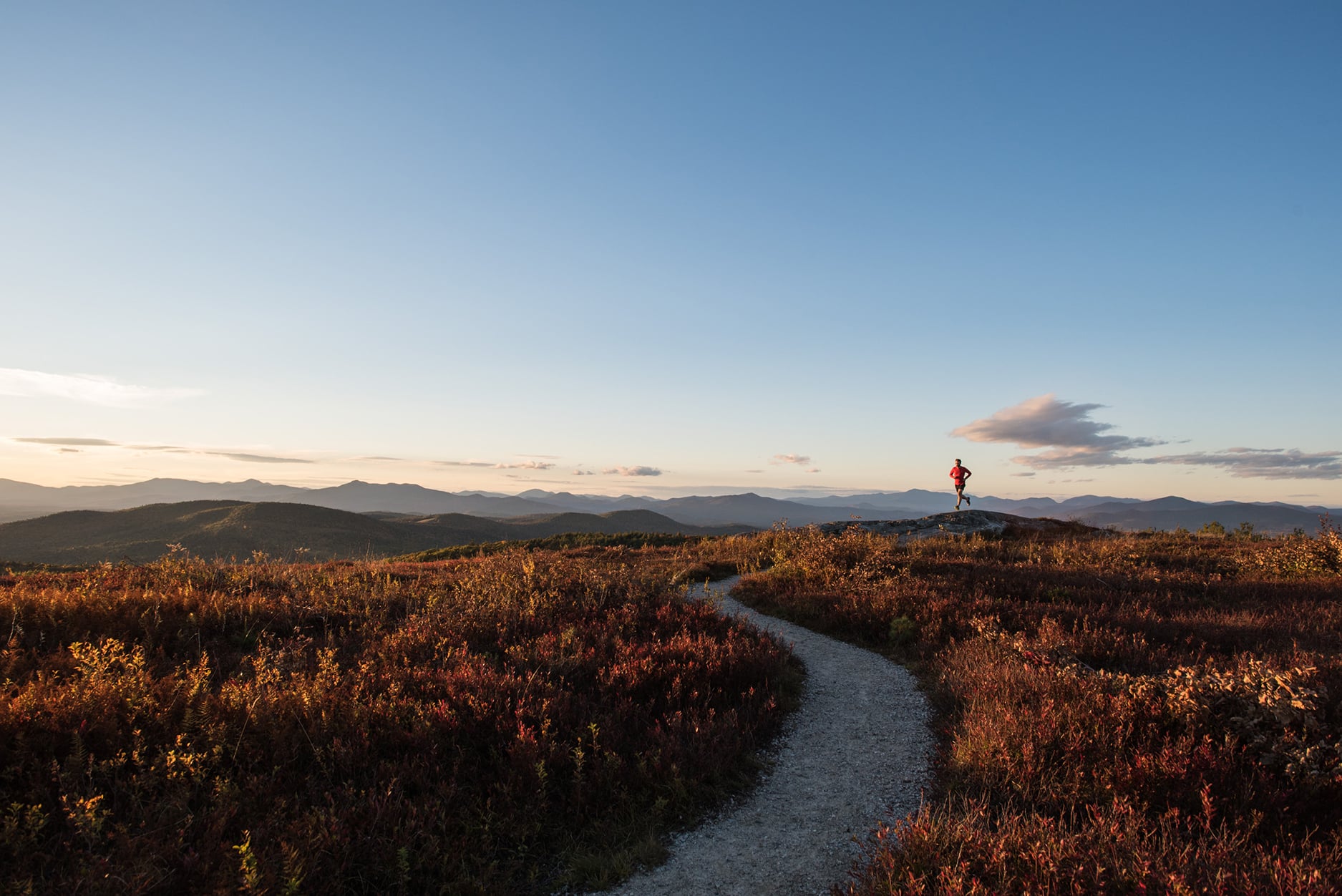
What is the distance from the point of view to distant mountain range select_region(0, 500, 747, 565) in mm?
37500

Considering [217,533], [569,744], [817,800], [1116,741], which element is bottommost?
[217,533]

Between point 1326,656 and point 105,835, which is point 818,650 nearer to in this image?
point 1326,656

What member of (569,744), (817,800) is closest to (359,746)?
(569,744)

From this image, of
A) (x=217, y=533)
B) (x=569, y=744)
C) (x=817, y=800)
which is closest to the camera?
(x=817, y=800)

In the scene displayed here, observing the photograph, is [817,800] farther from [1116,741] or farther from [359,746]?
[359,746]

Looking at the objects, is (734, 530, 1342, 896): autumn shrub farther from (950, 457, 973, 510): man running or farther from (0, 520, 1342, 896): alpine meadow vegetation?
(950, 457, 973, 510): man running

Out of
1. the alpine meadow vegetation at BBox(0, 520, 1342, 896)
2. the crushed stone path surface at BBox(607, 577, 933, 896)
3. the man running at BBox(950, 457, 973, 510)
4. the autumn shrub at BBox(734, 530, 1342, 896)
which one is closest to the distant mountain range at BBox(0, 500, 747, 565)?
the man running at BBox(950, 457, 973, 510)

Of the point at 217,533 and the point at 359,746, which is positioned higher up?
the point at 359,746

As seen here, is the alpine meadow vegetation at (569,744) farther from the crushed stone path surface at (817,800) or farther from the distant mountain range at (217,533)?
the distant mountain range at (217,533)

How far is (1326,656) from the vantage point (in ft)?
24.6

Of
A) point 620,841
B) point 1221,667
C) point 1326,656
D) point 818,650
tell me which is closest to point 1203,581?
point 1326,656

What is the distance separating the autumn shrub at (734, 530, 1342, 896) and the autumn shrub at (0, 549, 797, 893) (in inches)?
86.3

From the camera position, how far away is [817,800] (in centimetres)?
537

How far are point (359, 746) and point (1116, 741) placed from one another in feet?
22.0
